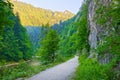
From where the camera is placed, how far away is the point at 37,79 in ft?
71.7

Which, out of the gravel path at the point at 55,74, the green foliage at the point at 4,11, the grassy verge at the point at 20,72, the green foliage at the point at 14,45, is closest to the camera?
the green foliage at the point at 4,11

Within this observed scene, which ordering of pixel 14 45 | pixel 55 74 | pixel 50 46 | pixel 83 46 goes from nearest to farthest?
pixel 55 74 < pixel 83 46 < pixel 50 46 < pixel 14 45

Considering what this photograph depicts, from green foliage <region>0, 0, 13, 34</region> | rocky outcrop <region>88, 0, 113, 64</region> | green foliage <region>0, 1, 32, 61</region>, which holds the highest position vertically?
green foliage <region>0, 0, 13, 34</region>

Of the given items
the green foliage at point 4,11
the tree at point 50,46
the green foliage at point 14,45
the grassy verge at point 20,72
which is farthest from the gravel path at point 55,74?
the tree at point 50,46

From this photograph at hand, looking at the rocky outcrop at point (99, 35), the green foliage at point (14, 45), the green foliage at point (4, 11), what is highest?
the green foliage at point (4, 11)

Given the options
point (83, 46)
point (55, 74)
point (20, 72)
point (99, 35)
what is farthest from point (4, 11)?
point (83, 46)

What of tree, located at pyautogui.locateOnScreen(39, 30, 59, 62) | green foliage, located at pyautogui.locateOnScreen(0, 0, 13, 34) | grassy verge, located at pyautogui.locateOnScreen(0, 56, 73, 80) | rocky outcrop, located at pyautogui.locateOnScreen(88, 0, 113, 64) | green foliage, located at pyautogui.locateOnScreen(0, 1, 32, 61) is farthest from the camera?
green foliage, located at pyautogui.locateOnScreen(0, 1, 32, 61)

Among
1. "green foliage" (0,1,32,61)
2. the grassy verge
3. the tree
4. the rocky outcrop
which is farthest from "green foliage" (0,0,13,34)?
the tree

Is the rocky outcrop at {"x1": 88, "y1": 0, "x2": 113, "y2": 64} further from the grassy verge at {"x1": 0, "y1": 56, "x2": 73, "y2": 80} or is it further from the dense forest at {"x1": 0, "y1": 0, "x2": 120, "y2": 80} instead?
the grassy verge at {"x1": 0, "y1": 56, "x2": 73, "y2": 80}

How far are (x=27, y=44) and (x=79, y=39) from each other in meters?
31.7

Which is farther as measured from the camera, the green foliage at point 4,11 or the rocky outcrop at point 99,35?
the rocky outcrop at point 99,35

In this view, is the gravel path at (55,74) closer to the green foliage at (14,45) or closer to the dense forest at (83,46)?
the dense forest at (83,46)

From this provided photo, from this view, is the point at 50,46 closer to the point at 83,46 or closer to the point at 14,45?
the point at 83,46

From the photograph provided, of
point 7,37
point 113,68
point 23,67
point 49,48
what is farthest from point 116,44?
point 7,37
